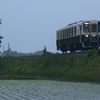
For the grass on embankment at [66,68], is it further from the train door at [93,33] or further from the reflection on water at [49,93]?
the reflection on water at [49,93]

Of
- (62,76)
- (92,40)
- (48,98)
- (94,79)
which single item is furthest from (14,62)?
(48,98)

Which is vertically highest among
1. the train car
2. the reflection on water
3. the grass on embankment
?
the train car

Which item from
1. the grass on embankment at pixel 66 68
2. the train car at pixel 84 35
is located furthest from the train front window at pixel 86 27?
the grass on embankment at pixel 66 68

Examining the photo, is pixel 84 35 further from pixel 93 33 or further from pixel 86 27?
pixel 93 33

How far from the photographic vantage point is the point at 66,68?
30.8 m

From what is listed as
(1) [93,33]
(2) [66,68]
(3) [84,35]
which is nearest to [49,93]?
(2) [66,68]

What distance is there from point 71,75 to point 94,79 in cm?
417

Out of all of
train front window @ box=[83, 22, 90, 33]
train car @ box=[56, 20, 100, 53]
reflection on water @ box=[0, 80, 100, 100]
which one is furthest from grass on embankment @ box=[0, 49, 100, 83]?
reflection on water @ box=[0, 80, 100, 100]

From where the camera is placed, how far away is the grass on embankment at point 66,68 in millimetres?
25773

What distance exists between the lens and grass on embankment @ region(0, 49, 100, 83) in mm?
25773

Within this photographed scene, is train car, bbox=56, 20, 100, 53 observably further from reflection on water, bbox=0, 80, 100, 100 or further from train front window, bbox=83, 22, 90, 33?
reflection on water, bbox=0, 80, 100, 100

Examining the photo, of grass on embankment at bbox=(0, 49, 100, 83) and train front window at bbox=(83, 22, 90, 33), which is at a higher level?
train front window at bbox=(83, 22, 90, 33)

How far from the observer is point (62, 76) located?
29.3 m

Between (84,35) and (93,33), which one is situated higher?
(93,33)
